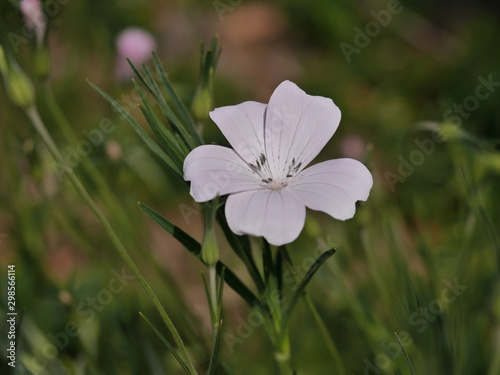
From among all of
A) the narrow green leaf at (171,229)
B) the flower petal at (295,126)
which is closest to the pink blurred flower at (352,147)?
the flower petal at (295,126)

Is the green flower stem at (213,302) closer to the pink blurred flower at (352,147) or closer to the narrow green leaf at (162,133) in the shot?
the narrow green leaf at (162,133)

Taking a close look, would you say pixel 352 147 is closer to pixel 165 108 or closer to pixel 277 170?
pixel 277 170

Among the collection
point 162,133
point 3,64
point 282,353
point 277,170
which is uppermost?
point 3,64

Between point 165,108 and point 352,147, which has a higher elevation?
point 165,108

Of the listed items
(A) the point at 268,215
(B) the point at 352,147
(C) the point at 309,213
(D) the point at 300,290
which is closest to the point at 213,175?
(A) the point at 268,215

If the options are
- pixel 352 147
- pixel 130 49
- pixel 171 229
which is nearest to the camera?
pixel 171 229

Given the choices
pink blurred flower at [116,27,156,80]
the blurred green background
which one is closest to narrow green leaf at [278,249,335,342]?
the blurred green background

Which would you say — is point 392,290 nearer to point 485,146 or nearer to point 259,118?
point 485,146

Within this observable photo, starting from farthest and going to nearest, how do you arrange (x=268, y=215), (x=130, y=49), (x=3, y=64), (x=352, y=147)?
(x=352, y=147)
(x=130, y=49)
(x=3, y=64)
(x=268, y=215)
